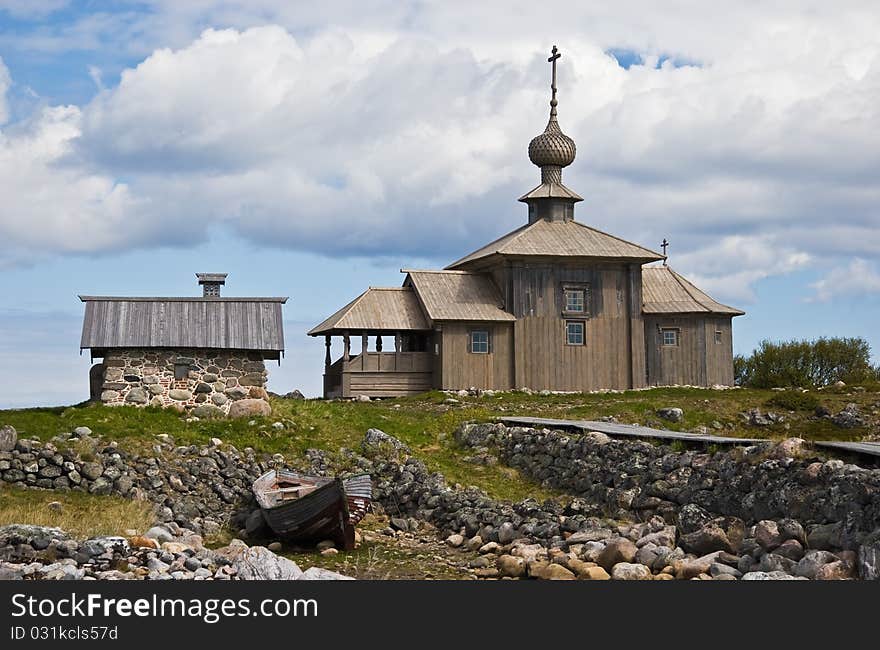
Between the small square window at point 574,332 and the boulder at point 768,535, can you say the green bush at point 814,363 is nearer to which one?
the small square window at point 574,332

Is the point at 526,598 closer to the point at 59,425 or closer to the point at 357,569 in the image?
the point at 357,569

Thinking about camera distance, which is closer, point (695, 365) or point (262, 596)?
point (262, 596)

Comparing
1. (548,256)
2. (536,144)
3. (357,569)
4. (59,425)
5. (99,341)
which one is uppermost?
(536,144)

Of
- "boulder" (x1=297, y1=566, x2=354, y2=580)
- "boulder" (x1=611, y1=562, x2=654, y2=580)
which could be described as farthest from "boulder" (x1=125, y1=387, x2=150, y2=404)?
"boulder" (x1=611, y1=562, x2=654, y2=580)

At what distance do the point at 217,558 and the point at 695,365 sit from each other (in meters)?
28.3

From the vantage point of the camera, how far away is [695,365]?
41.6 meters

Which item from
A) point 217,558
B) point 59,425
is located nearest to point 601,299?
point 59,425

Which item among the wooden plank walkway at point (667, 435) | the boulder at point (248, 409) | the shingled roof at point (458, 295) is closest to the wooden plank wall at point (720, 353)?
the shingled roof at point (458, 295)

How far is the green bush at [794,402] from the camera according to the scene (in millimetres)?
33906

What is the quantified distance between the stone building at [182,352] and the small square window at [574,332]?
14.2 m

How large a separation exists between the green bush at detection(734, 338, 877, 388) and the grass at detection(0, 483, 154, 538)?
99.0 feet

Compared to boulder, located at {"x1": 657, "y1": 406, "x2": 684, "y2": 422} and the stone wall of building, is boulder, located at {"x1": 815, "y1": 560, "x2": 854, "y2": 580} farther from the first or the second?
boulder, located at {"x1": 657, "y1": 406, "x2": 684, "y2": 422}

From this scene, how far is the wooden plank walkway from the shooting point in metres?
18.2

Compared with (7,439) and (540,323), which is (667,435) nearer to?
(7,439)
